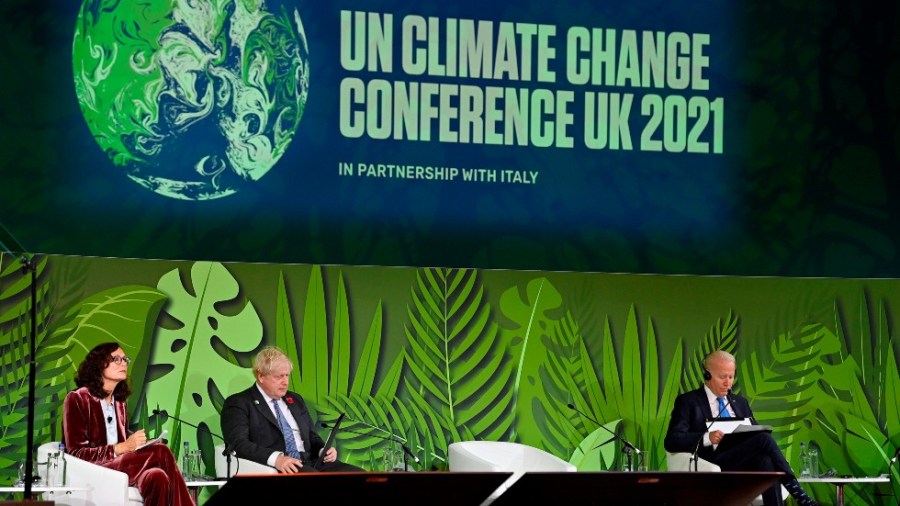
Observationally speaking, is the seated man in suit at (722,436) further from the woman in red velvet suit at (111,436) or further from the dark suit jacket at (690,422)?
the woman in red velvet suit at (111,436)

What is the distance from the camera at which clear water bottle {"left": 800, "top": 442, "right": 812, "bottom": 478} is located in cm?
945

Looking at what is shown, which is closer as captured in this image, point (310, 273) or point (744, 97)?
point (310, 273)

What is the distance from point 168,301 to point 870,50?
527cm

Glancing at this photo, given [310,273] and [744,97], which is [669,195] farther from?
[310,273]

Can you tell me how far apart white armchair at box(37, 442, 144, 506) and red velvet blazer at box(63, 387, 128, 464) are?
22 cm

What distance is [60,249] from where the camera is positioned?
8539 millimetres

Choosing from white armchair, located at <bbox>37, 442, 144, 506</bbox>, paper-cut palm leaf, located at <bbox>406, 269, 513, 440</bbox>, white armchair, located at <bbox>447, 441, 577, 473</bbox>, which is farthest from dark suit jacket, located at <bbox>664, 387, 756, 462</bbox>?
white armchair, located at <bbox>37, 442, 144, 506</bbox>

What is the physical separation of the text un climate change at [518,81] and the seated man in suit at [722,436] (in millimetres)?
1688

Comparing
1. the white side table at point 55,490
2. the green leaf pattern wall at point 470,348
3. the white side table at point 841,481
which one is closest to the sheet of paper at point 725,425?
the green leaf pattern wall at point 470,348

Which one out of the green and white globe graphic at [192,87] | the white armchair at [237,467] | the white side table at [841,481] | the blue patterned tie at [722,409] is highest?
the green and white globe graphic at [192,87]

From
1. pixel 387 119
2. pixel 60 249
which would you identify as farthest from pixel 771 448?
pixel 60 249

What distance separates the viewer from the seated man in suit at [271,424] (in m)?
8.20

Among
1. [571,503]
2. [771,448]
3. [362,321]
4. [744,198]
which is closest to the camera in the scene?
[571,503]

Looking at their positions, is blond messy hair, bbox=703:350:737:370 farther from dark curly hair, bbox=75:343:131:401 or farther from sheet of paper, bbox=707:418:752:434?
dark curly hair, bbox=75:343:131:401
